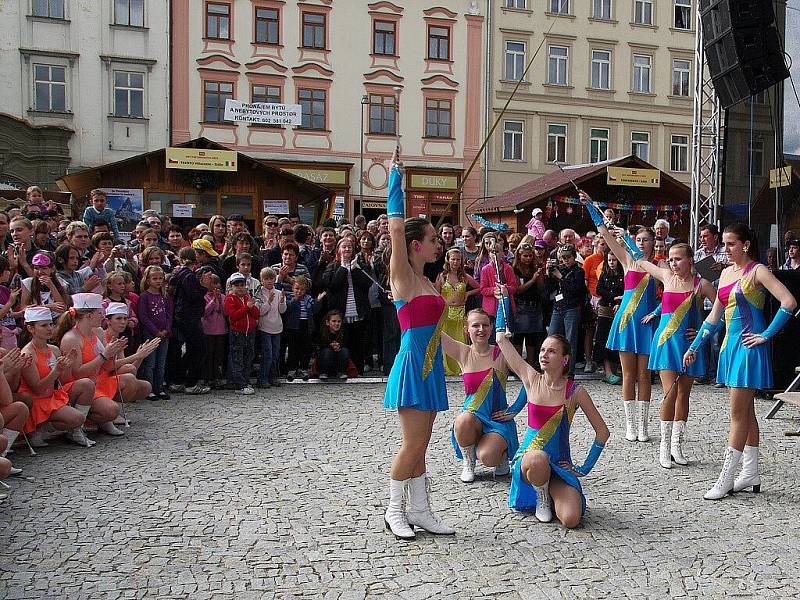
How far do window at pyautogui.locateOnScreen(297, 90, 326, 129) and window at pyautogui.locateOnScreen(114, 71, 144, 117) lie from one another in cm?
562

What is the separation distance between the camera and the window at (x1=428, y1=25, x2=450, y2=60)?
31.8 metres

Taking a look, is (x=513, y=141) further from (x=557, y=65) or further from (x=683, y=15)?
(x=683, y=15)

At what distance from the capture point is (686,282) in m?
6.92

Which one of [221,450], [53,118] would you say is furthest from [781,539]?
[53,118]

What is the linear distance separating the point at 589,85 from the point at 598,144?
7.96 feet

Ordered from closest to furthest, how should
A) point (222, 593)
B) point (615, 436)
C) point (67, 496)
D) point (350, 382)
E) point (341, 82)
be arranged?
point (222, 593) < point (67, 496) < point (615, 436) < point (350, 382) < point (341, 82)

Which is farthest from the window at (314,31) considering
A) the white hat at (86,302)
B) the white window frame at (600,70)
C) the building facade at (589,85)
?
the white hat at (86,302)

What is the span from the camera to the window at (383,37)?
31328mm

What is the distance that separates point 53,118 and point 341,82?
33.4 feet

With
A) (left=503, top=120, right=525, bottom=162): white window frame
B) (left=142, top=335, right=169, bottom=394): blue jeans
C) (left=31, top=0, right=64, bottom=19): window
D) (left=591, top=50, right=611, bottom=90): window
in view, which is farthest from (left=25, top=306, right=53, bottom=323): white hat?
(left=591, top=50, right=611, bottom=90): window

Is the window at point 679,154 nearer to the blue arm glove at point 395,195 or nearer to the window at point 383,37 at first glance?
the window at point 383,37

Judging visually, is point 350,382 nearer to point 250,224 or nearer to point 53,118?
point 250,224

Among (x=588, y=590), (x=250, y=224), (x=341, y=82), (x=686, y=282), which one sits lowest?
(x=588, y=590)

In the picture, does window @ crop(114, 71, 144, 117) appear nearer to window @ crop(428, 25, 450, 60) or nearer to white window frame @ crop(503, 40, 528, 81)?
window @ crop(428, 25, 450, 60)
